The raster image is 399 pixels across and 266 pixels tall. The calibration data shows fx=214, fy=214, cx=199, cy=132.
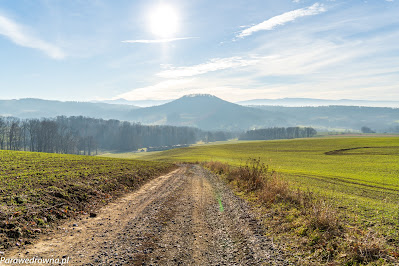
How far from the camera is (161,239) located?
834 cm

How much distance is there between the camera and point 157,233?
8.95m

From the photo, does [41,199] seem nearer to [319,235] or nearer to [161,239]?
[161,239]

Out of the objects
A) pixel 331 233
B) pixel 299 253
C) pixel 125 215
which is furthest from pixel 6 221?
pixel 331 233

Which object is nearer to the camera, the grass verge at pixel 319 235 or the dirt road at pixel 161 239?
the grass verge at pixel 319 235

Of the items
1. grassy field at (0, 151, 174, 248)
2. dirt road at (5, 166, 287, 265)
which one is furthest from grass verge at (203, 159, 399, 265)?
grassy field at (0, 151, 174, 248)

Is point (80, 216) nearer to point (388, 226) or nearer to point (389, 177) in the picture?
point (388, 226)

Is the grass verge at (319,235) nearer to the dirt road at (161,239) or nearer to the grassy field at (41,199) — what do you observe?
the dirt road at (161,239)

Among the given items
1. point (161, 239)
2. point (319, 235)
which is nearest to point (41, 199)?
point (161, 239)

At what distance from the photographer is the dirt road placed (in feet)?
22.5

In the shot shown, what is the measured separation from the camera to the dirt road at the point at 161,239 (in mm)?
6867

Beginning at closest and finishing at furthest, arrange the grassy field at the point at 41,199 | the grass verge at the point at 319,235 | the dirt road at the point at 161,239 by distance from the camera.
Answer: the grass verge at the point at 319,235 < the dirt road at the point at 161,239 < the grassy field at the point at 41,199

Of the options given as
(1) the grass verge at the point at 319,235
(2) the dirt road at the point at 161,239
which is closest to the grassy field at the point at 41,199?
(2) the dirt road at the point at 161,239

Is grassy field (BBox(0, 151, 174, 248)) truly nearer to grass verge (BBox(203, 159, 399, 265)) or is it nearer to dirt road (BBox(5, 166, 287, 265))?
dirt road (BBox(5, 166, 287, 265))

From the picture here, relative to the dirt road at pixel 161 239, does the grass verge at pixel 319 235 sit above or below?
above
